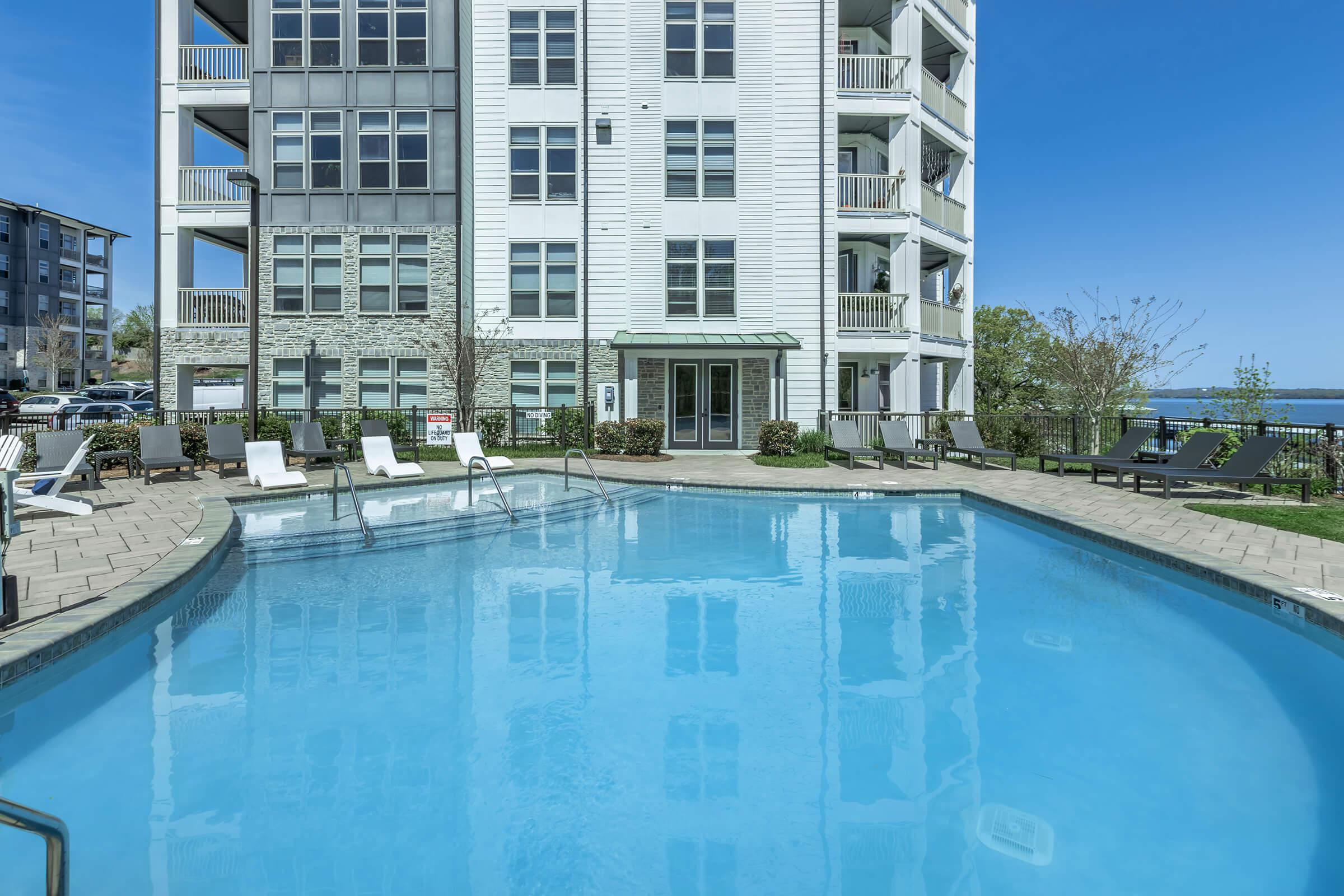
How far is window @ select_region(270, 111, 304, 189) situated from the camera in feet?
68.1

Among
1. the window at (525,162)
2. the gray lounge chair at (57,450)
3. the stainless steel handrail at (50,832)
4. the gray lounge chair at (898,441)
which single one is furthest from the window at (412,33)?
the stainless steel handrail at (50,832)

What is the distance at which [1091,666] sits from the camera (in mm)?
5551

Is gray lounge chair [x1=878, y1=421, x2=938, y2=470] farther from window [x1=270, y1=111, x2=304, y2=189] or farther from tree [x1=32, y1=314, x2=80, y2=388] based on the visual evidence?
tree [x1=32, y1=314, x2=80, y2=388]

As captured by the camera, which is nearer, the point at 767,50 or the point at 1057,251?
the point at 767,50

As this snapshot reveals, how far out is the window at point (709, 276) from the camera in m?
21.0

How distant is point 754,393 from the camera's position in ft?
68.3

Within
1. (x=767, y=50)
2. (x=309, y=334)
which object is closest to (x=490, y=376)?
(x=309, y=334)

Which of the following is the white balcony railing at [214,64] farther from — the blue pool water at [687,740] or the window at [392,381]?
the blue pool water at [687,740]

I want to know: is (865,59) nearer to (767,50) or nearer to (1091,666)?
(767,50)

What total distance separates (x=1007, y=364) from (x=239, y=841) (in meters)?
37.8

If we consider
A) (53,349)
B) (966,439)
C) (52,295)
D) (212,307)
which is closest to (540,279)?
(212,307)

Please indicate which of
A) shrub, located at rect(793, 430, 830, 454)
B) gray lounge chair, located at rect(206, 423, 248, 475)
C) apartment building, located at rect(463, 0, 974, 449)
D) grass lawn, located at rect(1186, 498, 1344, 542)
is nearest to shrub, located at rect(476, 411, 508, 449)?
apartment building, located at rect(463, 0, 974, 449)

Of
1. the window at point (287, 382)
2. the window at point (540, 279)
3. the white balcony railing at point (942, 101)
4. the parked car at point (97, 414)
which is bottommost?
the parked car at point (97, 414)

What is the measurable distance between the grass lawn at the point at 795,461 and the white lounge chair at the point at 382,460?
26.4ft
